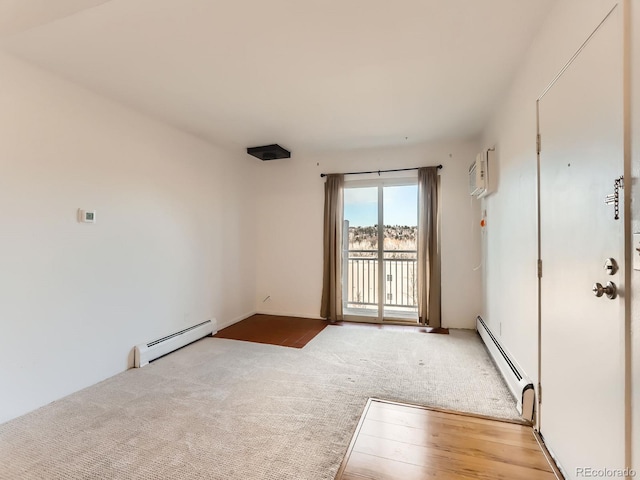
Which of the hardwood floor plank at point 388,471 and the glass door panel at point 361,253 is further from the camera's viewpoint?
the glass door panel at point 361,253

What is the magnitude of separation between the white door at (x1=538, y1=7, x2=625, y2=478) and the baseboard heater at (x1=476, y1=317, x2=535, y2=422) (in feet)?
0.39

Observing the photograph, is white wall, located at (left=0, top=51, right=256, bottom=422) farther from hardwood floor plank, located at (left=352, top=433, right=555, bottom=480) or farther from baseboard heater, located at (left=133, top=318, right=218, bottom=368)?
hardwood floor plank, located at (left=352, top=433, right=555, bottom=480)

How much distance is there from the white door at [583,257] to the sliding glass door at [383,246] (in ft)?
8.44

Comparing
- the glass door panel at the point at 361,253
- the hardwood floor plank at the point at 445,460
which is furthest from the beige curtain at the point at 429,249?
the hardwood floor plank at the point at 445,460

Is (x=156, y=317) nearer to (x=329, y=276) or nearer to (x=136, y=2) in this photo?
(x=329, y=276)

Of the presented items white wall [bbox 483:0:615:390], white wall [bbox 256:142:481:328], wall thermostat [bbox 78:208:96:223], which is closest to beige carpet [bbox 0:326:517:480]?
white wall [bbox 483:0:615:390]

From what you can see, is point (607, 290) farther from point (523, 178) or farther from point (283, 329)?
point (283, 329)

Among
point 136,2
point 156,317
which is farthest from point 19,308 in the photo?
point 136,2

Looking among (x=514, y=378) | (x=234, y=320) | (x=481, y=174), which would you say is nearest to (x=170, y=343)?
(x=234, y=320)

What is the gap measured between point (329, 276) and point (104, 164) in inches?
120

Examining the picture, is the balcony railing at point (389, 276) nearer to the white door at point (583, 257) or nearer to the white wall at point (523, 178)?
the white wall at point (523, 178)

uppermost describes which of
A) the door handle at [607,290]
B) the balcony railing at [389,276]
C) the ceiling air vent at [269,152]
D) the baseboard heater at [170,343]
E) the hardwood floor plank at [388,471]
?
the ceiling air vent at [269,152]

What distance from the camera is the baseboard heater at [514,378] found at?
1.91 meters

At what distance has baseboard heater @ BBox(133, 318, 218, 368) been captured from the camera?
2.89m
